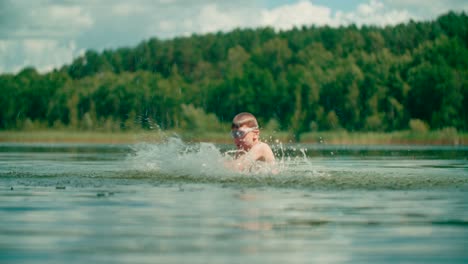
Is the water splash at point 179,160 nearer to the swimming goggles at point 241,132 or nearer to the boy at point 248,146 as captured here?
the boy at point 248,146

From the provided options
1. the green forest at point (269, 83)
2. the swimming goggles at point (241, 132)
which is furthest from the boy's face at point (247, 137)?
the green forest at point (269, 83)

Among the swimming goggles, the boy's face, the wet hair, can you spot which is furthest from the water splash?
the wet hair

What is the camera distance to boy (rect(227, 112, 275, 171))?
18.2 meters

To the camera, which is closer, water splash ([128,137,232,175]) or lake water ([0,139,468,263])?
lake water ([0,139,468,263])

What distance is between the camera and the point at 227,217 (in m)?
11.6

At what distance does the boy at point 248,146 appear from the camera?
1819cm

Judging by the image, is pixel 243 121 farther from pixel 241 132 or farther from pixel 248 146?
pixel 248 146

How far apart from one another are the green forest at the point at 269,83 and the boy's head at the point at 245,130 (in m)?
75.8

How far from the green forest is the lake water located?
76429mm

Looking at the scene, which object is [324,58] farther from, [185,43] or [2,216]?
[2,216]

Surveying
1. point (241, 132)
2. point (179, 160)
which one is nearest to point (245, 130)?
point (241, 132)

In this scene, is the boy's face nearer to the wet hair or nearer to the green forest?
the wet hair

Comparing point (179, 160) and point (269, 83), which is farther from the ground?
point (269, 83)

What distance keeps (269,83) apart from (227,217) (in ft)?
399
